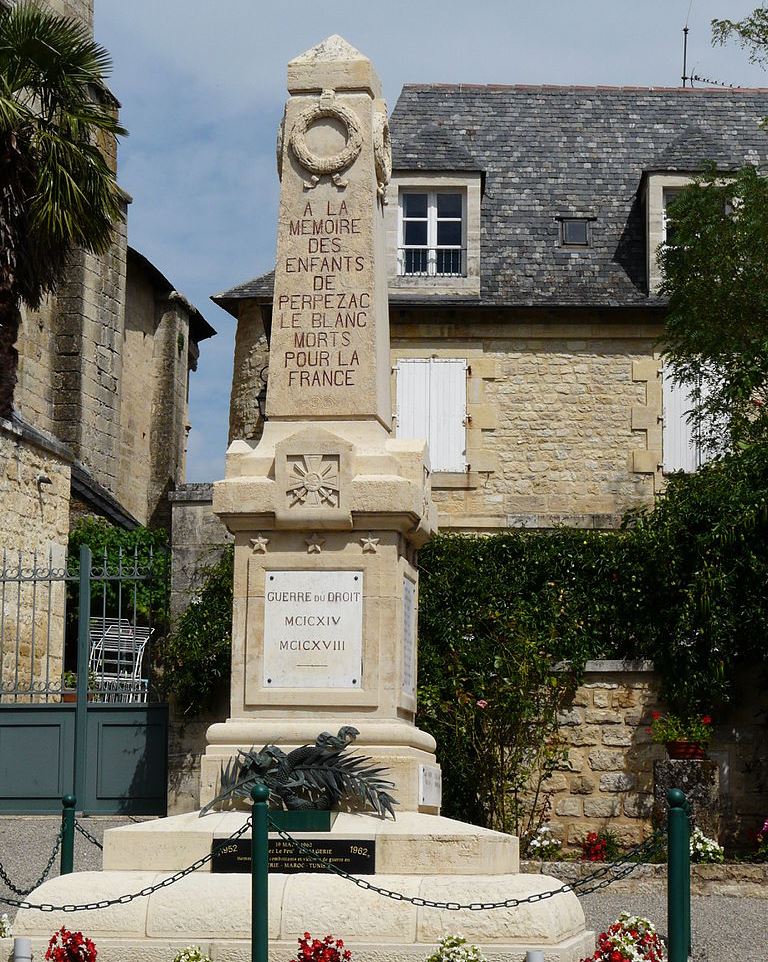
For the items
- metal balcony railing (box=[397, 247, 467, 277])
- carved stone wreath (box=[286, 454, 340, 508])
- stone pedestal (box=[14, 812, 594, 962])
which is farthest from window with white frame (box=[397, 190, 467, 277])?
stone pedestal (box=[14, 812, 594, 962])

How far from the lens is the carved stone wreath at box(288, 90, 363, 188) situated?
8.88 metres

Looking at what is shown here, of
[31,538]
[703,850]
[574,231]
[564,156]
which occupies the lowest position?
[703,850]

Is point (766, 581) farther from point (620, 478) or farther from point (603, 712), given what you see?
point (620, 478)

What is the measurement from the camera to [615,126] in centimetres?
2083

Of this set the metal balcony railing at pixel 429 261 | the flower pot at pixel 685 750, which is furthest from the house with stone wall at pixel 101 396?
the flower pot at pixel 685 750

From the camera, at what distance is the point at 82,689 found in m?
14.4

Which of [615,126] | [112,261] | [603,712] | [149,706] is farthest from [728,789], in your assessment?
[112,261]

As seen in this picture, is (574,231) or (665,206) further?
(574,231)

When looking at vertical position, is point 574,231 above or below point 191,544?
above

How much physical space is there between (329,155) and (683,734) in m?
6.75

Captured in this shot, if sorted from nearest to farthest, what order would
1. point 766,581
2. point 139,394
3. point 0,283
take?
point 766,581, point 0,283, point 139,394

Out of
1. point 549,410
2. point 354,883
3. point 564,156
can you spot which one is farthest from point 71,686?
point 354,883

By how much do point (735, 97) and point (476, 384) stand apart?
592 centimetres

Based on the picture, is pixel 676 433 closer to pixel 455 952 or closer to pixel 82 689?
pixel 82 689
